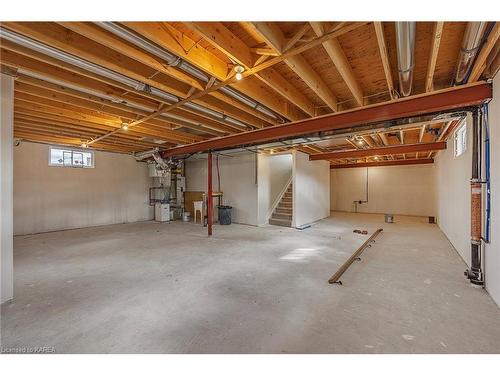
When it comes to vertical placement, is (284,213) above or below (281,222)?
above

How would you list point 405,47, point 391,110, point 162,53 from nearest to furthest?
1. point 405,47
2. point 162,53
3. point 391,110

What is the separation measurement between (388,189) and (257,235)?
781cm

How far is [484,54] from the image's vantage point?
6.34 ft

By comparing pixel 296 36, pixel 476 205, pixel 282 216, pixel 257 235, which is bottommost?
pixel 257 235

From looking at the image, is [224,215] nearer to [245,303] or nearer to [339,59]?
[245,303]

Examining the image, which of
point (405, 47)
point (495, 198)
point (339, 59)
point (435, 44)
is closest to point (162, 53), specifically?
point (339, 59)

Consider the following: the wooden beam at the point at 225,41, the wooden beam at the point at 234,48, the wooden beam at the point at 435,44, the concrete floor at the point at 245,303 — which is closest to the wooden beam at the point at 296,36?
the wooden beam at the point at 234,48

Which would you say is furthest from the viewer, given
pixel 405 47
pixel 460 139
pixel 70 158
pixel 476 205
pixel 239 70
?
pixel 70 158

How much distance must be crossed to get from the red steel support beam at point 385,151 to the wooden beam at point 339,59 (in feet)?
13.0

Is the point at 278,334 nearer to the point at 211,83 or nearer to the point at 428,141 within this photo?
the point at 211,83

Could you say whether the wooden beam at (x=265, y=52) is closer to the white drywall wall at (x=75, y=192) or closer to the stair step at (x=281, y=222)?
the stair step at (x=281, y=222)
